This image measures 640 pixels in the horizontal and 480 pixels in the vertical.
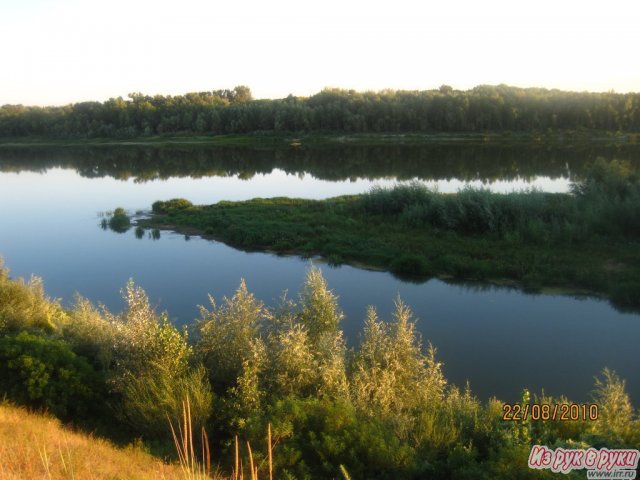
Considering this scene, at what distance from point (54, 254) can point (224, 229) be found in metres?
7.45

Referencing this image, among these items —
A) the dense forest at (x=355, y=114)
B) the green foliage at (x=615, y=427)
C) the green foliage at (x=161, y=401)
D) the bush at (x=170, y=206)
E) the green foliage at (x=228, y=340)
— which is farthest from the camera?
the dense forest at (x=355, y=114)

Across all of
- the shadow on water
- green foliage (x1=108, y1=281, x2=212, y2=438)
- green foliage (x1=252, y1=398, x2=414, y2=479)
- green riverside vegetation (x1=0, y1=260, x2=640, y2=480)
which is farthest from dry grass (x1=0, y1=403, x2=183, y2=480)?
the shadow on water

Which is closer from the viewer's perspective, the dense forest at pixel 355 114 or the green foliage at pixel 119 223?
the green foliage at pixel 119 223

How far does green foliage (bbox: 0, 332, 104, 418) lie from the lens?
27.0ft

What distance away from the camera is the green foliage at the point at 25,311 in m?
11.4

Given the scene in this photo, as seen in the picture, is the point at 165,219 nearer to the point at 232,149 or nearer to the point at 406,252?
the point at 406,252

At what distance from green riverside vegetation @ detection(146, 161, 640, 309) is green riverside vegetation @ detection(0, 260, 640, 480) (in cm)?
811

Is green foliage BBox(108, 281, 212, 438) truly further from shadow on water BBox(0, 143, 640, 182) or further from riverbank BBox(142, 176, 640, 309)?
shadow on water BBox(0, 143, 640, 182)

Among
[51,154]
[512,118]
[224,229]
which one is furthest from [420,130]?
[224,229]

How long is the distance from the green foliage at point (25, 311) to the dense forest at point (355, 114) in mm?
67396

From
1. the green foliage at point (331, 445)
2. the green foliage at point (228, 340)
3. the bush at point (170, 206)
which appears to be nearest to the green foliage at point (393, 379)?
the green foliage at point (331, 445)

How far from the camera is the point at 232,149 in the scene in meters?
68.9

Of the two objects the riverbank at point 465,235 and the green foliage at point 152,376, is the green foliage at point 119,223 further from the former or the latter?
the green foliage at point 152,376

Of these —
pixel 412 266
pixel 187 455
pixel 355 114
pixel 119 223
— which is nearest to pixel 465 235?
pixel 412 266
